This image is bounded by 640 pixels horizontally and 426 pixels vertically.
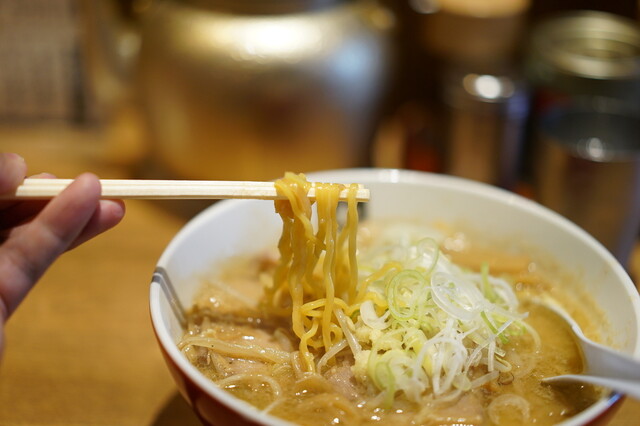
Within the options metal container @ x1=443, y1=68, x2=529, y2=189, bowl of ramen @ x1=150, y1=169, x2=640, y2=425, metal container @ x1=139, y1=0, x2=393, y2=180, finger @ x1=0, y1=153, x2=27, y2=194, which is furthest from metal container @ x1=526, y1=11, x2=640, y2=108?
finger @ x1=0, y1=153, x2=27, y2=194

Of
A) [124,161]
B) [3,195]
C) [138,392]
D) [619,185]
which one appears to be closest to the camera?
[3,195]

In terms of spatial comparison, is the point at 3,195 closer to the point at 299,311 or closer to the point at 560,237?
the point at 299,311

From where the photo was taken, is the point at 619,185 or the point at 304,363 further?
the point at 619,185

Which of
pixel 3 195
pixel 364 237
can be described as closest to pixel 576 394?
pixel 364 237

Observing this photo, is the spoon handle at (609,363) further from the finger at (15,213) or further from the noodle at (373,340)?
the finger at (15,213)

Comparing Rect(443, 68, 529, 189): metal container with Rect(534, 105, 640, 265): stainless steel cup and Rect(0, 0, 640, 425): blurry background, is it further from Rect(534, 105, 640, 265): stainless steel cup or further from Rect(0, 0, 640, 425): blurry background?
Rect(534, 105, 640, 265): stainless steel cup

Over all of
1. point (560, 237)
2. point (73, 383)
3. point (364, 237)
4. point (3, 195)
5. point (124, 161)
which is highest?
point (3, 195)
